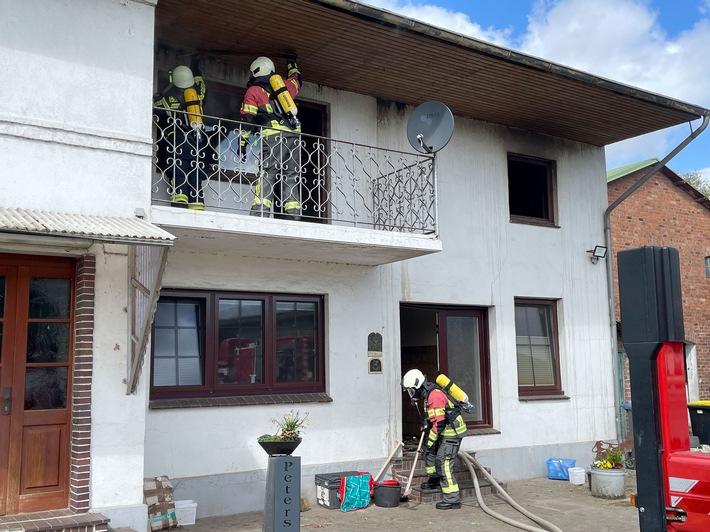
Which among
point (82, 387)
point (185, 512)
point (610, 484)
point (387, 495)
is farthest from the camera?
point (610, 484)

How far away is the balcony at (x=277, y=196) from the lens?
25.6 ft

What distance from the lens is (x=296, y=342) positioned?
9.55 meters

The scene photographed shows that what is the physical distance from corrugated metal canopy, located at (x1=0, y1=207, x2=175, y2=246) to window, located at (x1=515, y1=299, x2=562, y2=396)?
713cm

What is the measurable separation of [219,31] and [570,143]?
267 inches

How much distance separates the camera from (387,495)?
356 inches

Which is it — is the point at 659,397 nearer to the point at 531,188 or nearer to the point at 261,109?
the point at 261,109

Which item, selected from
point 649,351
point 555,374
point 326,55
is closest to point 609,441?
point 555,374

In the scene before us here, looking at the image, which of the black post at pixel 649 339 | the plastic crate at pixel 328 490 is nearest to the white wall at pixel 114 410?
the plastic crate at pixel 328 490

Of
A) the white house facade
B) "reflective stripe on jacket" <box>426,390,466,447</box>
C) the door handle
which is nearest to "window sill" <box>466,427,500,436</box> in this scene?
the white house facade

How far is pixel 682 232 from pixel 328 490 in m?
9.88

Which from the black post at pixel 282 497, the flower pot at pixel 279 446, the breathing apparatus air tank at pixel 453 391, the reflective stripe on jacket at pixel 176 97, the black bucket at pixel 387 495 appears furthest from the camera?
the breathing apparatus air tank at pixel 453 391

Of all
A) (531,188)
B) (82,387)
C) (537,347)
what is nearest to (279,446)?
(82,387)

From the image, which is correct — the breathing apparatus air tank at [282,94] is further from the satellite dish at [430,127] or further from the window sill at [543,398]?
the window sill at [543,398]

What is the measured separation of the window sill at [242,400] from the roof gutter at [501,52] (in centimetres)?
474
